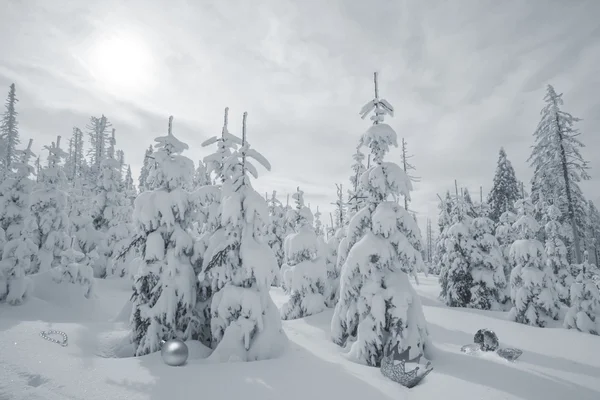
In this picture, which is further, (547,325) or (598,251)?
(598,251)

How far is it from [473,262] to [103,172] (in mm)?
33023

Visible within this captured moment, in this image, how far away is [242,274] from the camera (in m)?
11.8

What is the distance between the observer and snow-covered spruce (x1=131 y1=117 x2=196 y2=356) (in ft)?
36.9

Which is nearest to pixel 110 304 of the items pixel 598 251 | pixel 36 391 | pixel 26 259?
pixel 26 259

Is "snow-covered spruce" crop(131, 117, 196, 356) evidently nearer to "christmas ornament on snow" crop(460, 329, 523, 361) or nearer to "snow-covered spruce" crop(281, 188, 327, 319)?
"snow-covered spruce" crop(281, 188, 327, 319)

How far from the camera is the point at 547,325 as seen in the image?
680 inches

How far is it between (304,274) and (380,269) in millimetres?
8380

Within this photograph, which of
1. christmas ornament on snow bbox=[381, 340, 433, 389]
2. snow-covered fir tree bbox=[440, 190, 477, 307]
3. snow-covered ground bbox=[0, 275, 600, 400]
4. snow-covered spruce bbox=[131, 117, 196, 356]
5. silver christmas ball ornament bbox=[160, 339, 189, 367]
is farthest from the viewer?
snow-covered fir tree bbox=[440, 190, 477, 307]

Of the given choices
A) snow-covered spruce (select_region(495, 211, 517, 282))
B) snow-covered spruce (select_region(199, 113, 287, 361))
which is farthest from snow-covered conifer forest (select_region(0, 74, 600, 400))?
snow-covered spruce (select_region(495, 211, 517, 282))

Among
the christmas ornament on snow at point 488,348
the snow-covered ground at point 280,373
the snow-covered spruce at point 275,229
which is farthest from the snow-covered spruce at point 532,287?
the snow-covered spruce at point 275,229

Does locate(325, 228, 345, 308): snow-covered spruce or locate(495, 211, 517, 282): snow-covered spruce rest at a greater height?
locate(495, 211, 517, 282): snow-covered spruce

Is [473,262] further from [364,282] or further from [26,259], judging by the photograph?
[26,259]

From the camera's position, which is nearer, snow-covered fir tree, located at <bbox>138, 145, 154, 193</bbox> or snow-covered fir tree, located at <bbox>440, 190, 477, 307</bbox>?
snow-covered fir tree, located at <bbox>138, 145, 154, 193</bbox>

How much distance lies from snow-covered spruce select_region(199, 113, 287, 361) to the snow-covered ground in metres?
1.00
